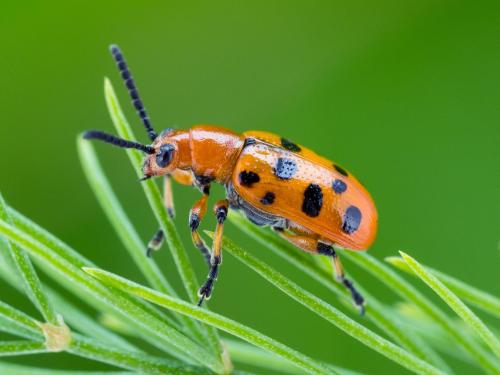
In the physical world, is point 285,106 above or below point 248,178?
above

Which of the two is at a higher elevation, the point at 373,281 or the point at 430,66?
the point at 430,66

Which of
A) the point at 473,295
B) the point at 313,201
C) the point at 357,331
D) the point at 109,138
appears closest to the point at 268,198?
the point at 313,201

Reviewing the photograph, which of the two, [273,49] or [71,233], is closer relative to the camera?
[71,233]

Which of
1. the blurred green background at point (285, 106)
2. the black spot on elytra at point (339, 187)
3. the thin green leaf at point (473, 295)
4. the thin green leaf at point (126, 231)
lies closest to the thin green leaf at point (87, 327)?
the thin green leaf at point (126, 231)

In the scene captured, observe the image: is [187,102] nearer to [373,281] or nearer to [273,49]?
[273,49]

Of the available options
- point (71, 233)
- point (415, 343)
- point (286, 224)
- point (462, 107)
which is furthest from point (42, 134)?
point (415, 343)

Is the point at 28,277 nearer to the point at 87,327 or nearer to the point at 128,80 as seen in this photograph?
the point at 87,327
